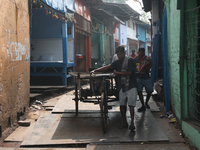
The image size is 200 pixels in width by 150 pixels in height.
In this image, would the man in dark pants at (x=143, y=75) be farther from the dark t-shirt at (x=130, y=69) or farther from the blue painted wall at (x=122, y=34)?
the blue painted wall at (x=122, y=34)

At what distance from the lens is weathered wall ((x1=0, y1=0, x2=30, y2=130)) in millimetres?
5203

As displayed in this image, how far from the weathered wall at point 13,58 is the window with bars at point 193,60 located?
3.80 m

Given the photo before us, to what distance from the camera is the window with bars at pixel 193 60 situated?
4.54m

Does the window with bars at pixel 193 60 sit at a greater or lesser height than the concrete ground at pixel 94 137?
greater

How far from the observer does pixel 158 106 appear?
742 centimetres

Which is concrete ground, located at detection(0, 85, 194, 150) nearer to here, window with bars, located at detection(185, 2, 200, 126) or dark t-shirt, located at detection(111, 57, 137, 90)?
window with bars, located at detection(185, 2, 200, 126)

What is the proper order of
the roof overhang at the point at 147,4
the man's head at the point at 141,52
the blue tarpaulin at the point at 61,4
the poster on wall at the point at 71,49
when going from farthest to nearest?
the poster on wall at the point at 71,49, the roof overhang at the point at 147,4, the blue tarpaulin at the point at 61,4, the man's head at the point at 141,52

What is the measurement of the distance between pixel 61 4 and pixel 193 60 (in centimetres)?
691

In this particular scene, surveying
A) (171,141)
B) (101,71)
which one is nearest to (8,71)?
(101,71)

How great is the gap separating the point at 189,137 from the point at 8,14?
4.60 meters

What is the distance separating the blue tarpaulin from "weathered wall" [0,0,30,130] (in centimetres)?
191

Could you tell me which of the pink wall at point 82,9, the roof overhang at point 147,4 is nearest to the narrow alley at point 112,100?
the roof overhang at point 147,4

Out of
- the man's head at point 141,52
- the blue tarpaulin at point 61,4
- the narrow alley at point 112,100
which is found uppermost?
the blue tarpaulin at point 61,4

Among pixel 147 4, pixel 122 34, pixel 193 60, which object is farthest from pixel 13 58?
pixel 122 34
